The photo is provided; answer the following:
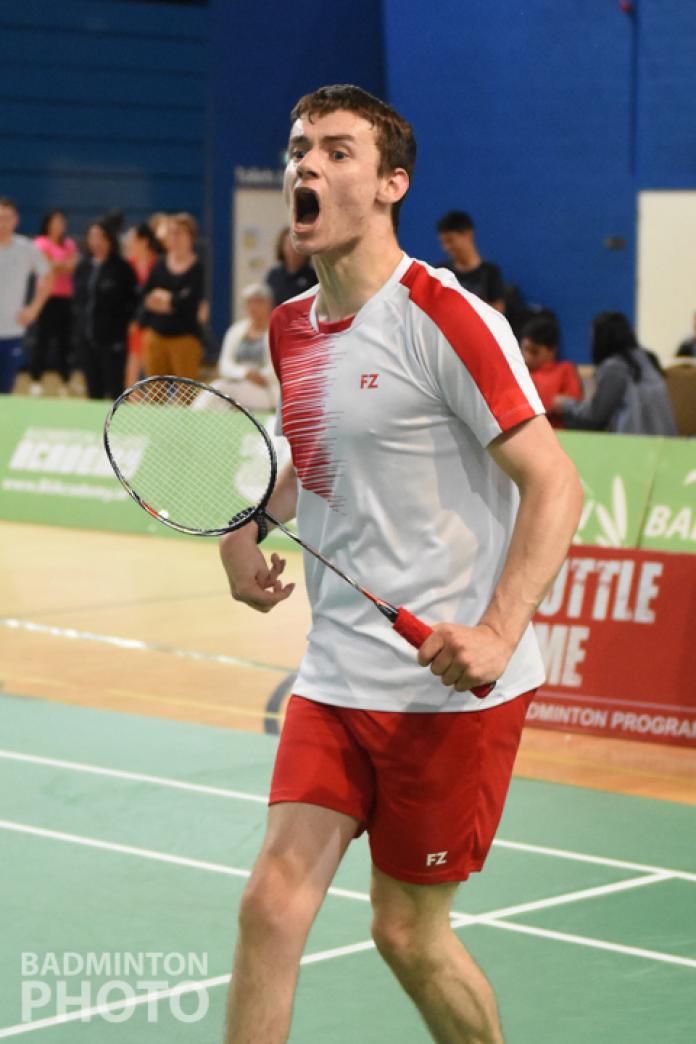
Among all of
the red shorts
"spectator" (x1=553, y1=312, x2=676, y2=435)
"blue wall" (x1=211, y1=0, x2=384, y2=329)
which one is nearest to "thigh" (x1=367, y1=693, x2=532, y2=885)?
the red shorts

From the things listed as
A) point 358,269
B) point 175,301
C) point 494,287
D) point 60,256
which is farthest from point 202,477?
point 60,256

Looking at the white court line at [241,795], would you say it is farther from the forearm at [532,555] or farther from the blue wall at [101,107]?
the blue wall at [101,107]

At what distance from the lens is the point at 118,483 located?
13.0m

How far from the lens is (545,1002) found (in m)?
4.43

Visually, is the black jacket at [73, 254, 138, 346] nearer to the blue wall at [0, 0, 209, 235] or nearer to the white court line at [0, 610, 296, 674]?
the white court line at [0, 610, 296, 674]

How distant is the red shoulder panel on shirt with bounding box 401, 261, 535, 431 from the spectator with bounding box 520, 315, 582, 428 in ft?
25.1

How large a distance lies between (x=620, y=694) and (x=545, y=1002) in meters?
3.00

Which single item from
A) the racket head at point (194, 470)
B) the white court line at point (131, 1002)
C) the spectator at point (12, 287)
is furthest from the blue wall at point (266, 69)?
the white court line at point (131, 1002)

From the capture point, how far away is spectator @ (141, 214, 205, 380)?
46.1ft

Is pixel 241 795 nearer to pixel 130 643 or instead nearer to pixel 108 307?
pixel 130 643

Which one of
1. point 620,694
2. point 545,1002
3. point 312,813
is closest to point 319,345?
point 312,813

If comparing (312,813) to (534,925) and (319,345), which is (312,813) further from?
(534,925)

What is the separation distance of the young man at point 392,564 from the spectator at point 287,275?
9.46 meters

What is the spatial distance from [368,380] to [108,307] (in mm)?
12634
